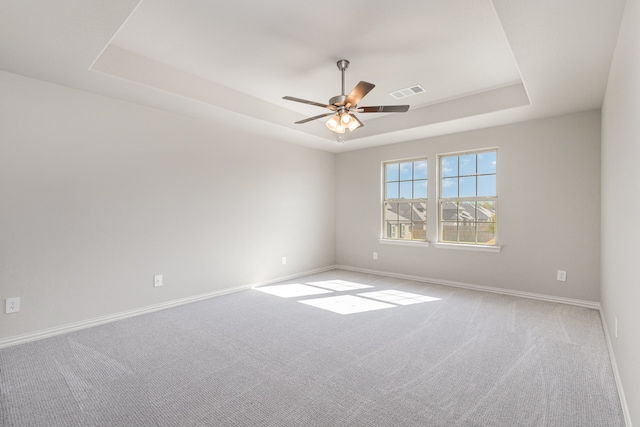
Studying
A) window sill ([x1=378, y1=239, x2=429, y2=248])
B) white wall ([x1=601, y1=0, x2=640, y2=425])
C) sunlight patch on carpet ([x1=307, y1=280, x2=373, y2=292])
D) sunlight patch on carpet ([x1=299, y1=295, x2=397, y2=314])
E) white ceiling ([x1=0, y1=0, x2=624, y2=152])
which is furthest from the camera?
window sill ([x1=378, y1=239, x2=429, y2=248])

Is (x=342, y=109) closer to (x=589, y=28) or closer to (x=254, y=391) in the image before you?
(x=589, y=28)

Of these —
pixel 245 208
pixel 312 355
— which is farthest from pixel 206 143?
pixel 312 355

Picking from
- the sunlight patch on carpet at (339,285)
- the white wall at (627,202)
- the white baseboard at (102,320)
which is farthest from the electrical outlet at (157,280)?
the white wall at (627,202)

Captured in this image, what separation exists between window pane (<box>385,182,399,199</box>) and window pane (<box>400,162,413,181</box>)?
0.59 feet

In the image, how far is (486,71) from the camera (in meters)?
3.35

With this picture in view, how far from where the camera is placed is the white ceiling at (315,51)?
6.86 feet

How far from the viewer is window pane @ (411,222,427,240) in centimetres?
525

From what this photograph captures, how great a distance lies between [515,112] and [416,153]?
162cm

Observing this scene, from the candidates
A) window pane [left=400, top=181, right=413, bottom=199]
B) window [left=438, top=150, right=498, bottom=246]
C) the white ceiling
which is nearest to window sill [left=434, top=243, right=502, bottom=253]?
window [left=438, top=150, right=498, bottom=246]

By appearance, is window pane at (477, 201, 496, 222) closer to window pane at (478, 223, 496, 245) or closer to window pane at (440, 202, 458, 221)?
window pane at (478, 223, 496, 245)

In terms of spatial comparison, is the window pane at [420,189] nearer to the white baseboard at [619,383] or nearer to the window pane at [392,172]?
the window pane at [392,172]

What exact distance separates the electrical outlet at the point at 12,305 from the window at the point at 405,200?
491 centimetres

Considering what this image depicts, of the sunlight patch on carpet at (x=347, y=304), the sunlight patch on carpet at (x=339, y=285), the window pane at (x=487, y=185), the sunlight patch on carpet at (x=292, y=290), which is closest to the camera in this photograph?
the sunlight patch on carpet at (x=347, y=304)

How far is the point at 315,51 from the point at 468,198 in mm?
3245
